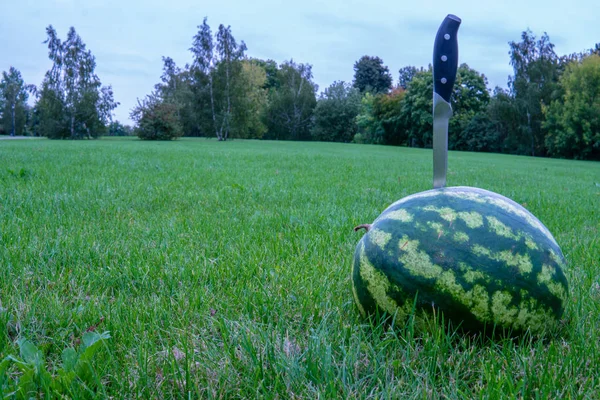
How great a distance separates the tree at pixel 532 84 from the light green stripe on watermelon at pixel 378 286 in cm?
3847

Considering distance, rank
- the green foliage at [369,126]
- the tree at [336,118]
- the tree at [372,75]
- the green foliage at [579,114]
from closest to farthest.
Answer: the green foliage at [579,114] → the green foliage at [369,126] → the tree at [336,118] → the tree at [372,75]

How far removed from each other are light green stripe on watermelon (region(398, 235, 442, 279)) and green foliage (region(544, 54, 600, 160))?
117 feet

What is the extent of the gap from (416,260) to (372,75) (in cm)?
7274

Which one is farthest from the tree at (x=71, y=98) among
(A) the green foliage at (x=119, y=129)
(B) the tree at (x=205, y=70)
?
(A) the green foliage at (x=119, y=129)

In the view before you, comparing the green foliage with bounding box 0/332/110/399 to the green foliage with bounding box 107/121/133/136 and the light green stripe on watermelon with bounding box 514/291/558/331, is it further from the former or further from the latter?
the green foliage with bounding box 107/121/133/136

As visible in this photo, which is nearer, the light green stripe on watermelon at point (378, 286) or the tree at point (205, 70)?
the light green stripe on watermelon at point (378, 286)

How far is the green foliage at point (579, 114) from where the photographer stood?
31.2 m

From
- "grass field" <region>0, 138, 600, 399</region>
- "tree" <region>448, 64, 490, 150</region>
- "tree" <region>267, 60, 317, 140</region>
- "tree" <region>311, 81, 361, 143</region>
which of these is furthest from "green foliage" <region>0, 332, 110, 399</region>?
"tree" <region>267, 60, 317, 140</region>

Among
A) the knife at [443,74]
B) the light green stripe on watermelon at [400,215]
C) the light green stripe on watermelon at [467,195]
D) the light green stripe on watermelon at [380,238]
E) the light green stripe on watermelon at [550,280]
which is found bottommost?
the light green stripe on watermelon at [550,280]

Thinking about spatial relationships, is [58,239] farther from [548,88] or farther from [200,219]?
[548,88]

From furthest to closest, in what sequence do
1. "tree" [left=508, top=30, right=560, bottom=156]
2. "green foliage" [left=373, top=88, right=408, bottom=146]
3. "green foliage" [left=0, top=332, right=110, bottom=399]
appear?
"green foliage" [left=373, top=88, right=408, bottom=146], "tree" [left=508, top=30, right=560, bottom=156], "green foliage" [left=0, top=332, right=110, bottom=399]

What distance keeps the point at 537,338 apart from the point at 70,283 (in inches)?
83.8

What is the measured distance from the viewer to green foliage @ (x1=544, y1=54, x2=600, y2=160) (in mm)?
31156

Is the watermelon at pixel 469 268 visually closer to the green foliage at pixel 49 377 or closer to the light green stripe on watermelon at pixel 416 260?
the light green stripe on watermelon at pixel 416 260
